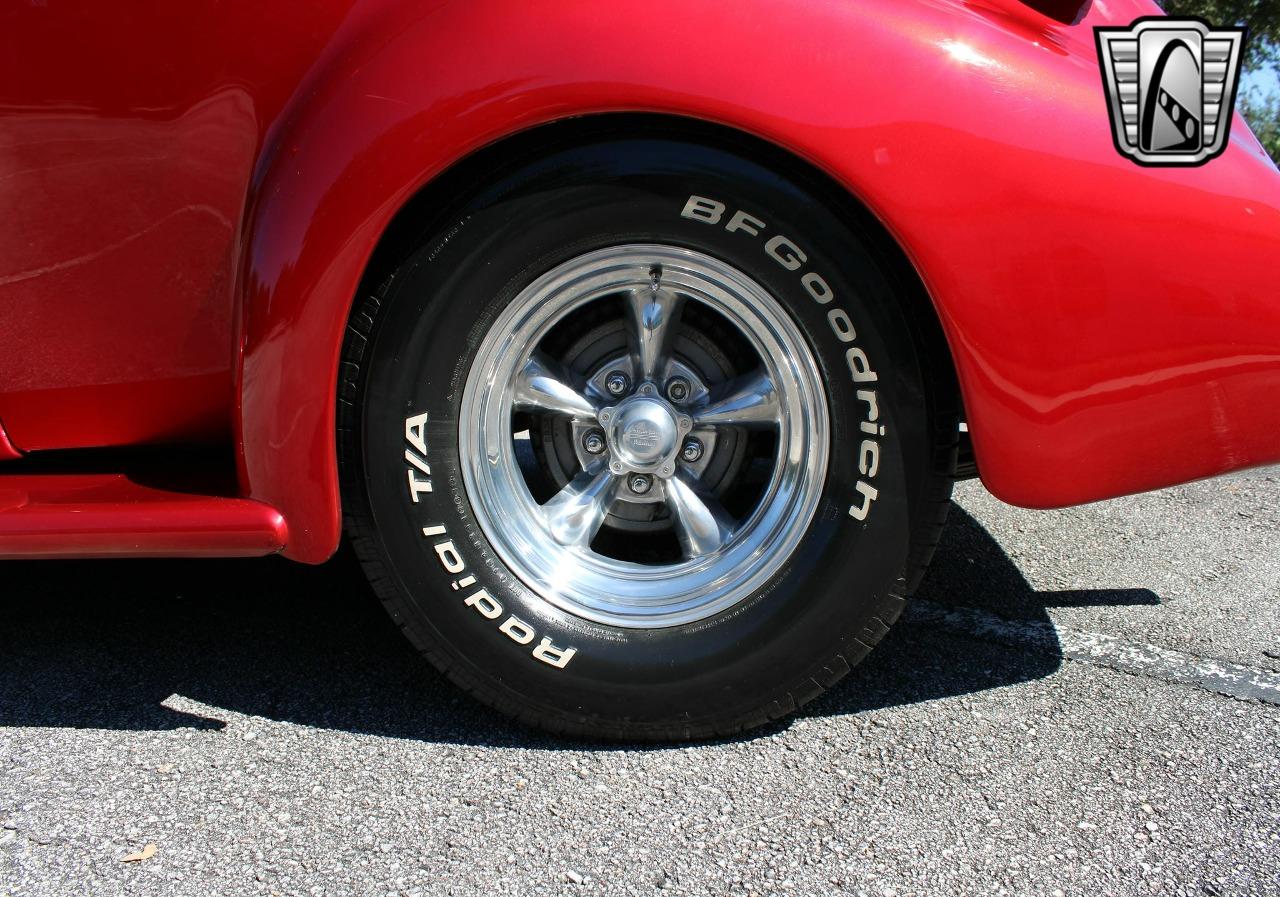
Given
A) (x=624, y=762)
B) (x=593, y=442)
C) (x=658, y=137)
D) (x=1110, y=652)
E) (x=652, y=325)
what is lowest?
(x=624, y=762)

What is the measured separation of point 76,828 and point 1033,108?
1.94m

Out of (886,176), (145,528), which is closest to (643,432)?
(886,176)

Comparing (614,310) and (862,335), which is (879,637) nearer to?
(862,335)

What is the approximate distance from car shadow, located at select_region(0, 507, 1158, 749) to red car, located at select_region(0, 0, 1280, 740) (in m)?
0.25

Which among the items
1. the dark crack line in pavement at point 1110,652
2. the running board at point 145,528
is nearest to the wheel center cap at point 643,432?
the running board at point 145,528

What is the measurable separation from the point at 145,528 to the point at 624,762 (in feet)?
3.10

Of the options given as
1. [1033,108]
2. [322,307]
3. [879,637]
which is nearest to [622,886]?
[879,637]

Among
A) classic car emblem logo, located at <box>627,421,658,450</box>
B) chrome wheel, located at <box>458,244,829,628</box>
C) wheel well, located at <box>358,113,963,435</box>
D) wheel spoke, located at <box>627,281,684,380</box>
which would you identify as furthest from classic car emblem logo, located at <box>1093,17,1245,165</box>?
classic car emblem logo, located at <box>627,421,658,450</box>

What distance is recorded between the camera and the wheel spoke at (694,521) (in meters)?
2.12

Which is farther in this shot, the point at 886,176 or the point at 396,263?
the point at 396,263

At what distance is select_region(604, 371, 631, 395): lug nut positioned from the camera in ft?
7.12

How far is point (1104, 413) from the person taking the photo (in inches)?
71.7

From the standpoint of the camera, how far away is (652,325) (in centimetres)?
209

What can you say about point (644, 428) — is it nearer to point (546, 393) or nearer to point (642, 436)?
point (642, 436)
